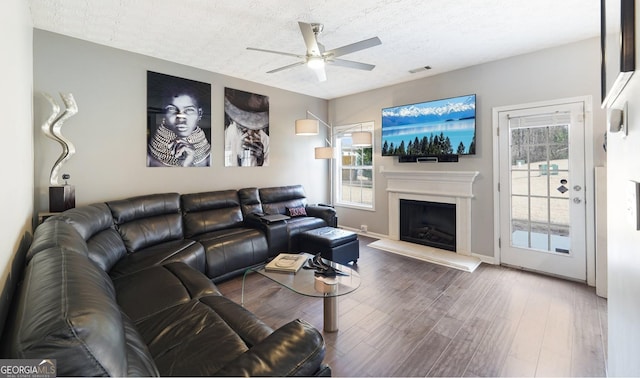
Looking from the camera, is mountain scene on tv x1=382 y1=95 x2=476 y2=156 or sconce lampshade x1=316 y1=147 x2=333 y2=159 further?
sconce lampshade x1=316 y1=147 x2=333 y2=159

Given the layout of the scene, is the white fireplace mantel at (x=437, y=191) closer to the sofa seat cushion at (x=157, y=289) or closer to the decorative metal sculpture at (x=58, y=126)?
the sofa seat cushion at (x=157, y=289)

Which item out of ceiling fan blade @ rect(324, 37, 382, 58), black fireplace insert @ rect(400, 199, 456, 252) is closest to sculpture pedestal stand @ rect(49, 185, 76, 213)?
ceiling fan blade @ rect(324, 37, 382, 58)

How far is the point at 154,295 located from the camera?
6.37ft

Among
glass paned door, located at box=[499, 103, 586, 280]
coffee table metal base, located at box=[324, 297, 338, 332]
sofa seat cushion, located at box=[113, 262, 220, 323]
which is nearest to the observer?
sofa seat cushion, located at box=[113, 262, 220, 323]

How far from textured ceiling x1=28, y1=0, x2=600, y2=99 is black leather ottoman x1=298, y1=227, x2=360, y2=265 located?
2.37 metres

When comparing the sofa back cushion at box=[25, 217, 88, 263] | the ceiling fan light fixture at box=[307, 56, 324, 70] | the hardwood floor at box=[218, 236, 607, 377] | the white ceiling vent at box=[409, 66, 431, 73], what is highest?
the white ceiling vent at box=[409, 66, 431, 73]

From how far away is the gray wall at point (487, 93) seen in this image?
3111 mm

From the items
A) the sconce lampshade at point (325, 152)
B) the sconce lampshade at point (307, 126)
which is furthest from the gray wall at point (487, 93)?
the sconce lampshade at point (307, 126)

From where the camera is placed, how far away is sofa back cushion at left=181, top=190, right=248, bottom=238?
355 cm

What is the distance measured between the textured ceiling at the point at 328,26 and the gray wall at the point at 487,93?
0.18m

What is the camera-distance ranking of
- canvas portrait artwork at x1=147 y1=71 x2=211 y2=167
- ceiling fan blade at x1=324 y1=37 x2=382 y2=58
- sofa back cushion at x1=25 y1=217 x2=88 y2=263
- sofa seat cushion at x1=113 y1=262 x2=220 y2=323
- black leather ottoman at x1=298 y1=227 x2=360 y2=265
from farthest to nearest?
canvas portrait artwork at x1=147 y1=71 x2=211 y2=167 < black leather ottoman at x1=298 y1=227 x2=360 y2=265 < ceiling fan blade at x1=324 y1=37 x2=382 y2=58 < sofa seat cushion at x1=113 y1=262 x2=220 y2=323 < sofa back cushion at x1=25 y1=217 x2=88 y2=263

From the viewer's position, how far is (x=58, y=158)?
289 cm

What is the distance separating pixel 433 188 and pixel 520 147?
1265mm

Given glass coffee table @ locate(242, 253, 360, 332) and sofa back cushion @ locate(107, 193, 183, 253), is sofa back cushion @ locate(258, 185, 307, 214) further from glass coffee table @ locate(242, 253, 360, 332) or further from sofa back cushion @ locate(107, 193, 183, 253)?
glass coffee table @ locate(242, 253, 360, 332)
